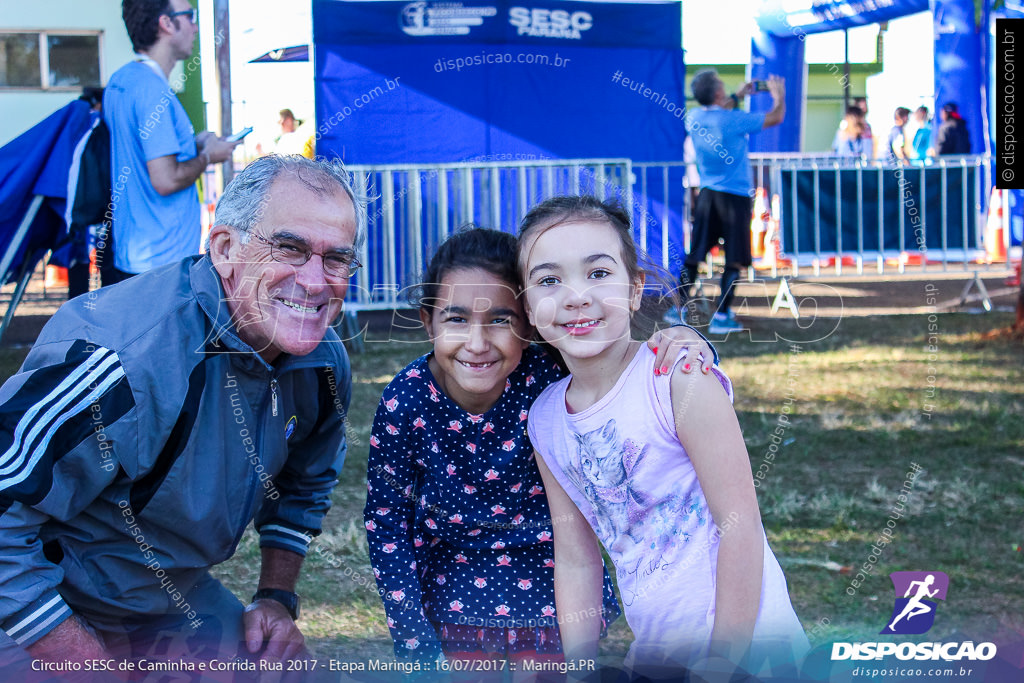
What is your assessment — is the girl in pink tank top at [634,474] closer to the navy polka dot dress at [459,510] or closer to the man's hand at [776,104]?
the navy polka dot dress at [459,510]

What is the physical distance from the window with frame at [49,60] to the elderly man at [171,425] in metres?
10.2

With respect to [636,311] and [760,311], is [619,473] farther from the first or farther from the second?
[760,311]

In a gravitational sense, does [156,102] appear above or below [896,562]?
above

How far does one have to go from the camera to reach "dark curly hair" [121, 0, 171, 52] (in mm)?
3736

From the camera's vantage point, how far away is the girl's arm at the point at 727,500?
1.74m

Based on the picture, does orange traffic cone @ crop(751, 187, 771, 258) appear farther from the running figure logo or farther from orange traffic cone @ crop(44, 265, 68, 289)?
the running figure logo

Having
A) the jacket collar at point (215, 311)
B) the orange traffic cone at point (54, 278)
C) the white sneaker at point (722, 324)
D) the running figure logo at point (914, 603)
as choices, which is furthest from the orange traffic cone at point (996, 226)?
the jacket collar at point (215, 311)

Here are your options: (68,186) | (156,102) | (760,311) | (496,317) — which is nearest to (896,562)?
(496,317)

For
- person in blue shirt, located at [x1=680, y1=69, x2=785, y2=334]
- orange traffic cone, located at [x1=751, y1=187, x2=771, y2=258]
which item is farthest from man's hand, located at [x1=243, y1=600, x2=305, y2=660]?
orange traffic cone, located at [x1=751, y1=187, x2=771, y2=258]

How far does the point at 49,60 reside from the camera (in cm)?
1110

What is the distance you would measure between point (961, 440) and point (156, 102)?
3.76 metres

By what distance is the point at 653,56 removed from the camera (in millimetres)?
9117

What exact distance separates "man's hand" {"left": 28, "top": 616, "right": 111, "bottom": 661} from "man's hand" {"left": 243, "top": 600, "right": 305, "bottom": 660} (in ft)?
1.26

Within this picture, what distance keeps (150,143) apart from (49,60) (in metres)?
8.71
